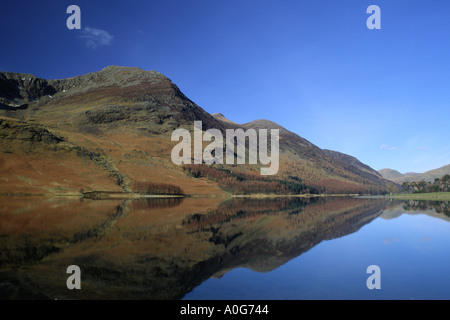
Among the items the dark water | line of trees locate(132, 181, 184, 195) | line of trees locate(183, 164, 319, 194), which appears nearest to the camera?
the dark water

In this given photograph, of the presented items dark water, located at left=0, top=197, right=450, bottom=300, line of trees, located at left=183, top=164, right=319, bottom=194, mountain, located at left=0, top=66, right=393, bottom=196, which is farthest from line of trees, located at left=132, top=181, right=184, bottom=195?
dark water, located at left=0, top=197, right=450, bottom=300

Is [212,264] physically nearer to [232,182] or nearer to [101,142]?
[232,182]

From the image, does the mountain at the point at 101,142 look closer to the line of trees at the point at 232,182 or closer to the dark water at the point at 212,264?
the line of trees at the point at 232,182

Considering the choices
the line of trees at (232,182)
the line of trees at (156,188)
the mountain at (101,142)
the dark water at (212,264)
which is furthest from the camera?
the line of trees at (232,182)

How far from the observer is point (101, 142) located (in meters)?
112

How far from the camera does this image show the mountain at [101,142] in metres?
76.7

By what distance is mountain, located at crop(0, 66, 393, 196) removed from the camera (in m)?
76.7

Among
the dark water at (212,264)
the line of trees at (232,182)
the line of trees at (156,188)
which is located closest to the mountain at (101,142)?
the line of trees at (232,182)

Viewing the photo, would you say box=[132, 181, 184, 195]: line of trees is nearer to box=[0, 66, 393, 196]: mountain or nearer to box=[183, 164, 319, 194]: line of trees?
box=[0, 66, 393, 196]: mountain

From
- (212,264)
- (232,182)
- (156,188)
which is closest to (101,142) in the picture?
(156,188)
